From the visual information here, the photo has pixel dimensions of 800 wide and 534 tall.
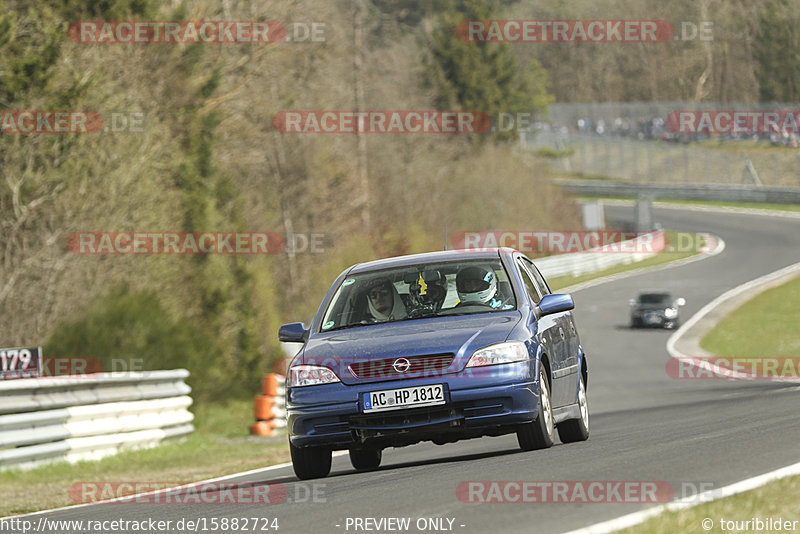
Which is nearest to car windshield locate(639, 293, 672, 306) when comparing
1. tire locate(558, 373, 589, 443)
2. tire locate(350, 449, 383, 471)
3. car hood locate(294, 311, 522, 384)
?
tire locate(558, 373, 589, 443)

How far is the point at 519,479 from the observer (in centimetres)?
842

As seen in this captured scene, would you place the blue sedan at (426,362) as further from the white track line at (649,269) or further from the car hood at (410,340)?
the white track line at (649,269)

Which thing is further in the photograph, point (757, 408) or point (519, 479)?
point (757, 408)

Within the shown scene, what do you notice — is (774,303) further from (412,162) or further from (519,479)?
(519,479)

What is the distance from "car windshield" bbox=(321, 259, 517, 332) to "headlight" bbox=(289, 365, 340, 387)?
71 centimetres

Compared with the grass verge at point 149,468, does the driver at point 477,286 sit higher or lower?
higher

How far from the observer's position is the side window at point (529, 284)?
36.2ft

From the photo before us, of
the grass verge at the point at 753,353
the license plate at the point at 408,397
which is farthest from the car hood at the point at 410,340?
the grass verge at the point at 753,353

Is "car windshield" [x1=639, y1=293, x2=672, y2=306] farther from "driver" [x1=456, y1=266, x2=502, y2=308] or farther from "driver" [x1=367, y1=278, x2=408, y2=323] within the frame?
"driver" [x1=367, y1=278, x2=408, y2=323]

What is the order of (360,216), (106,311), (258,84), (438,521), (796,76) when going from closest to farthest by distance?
(438,521) < (106,311) < (258,84) < (360,216) < (796,76)

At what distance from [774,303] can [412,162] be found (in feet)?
102

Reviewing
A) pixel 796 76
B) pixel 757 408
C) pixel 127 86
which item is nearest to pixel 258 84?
pixel 127 86

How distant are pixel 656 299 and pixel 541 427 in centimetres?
3252

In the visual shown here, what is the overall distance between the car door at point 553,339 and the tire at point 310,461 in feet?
5.92
